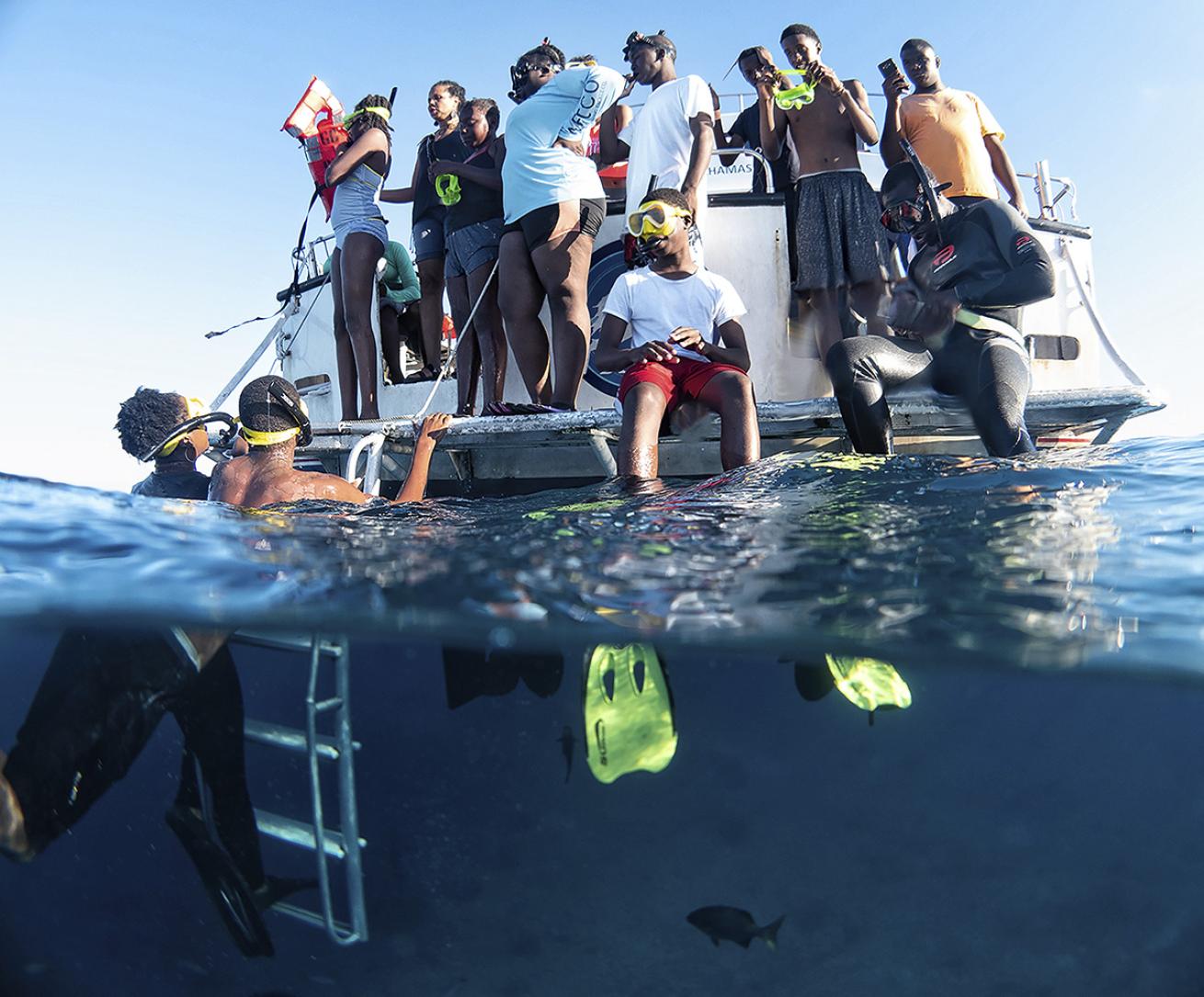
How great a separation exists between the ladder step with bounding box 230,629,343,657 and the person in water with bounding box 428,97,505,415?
3.05 meters

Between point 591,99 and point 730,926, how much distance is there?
410 cm

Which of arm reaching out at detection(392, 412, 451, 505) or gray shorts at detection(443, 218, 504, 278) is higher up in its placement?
gray shorts at detection(443, 218, 504, 278)

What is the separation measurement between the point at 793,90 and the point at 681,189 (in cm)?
79

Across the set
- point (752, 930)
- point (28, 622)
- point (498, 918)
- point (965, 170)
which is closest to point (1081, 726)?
point (752, 930)

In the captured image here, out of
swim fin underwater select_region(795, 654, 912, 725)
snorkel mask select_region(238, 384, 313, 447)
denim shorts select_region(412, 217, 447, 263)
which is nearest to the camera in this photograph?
swim fin underwater select_region(795, 654, 912, 725)

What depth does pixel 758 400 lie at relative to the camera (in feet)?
20.0

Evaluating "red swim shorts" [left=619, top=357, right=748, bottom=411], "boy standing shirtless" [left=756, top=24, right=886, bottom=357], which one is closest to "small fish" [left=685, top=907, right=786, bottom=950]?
"red swim shorts" [left=619, top=357, right=748, bottom=411]

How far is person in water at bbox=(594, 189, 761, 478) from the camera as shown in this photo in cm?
412

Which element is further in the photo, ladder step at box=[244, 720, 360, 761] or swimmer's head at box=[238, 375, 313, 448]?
swimmer's head at box=[238, 375, 313, 448]

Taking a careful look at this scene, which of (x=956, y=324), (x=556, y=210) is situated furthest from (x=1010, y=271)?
(x=556, y=210)

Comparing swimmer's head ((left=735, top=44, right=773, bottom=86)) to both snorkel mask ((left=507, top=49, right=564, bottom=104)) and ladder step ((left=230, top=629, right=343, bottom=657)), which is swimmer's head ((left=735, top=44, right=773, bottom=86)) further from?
ladder step ((left=230, top=629, right=343, bottom=657))

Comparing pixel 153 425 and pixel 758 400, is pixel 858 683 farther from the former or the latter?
pixel 153 425

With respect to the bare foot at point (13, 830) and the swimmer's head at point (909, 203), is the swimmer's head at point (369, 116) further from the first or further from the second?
the bare foot at point (13, 830)

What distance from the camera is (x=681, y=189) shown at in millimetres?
5434
